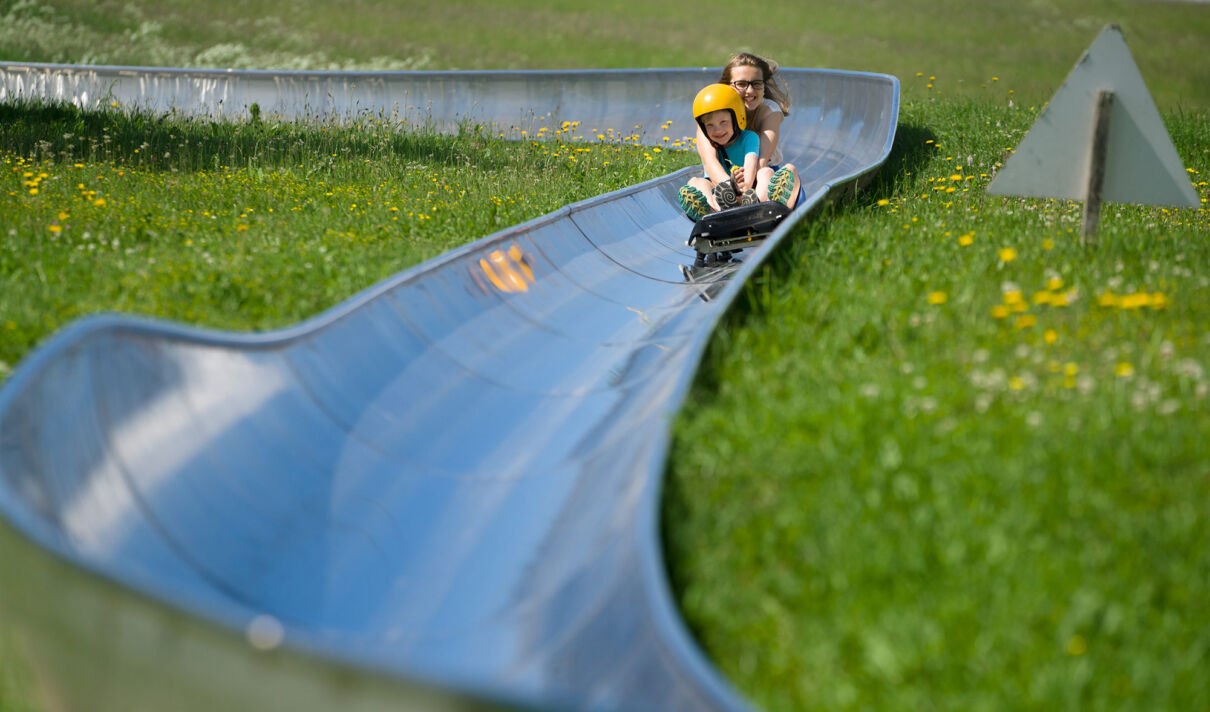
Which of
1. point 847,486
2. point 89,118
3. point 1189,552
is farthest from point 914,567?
point 89,118

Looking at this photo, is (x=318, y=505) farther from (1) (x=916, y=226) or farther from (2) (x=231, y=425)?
(1) (x=916, y=226)

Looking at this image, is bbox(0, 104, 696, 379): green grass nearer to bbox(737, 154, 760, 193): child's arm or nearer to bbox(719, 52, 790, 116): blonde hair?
bbox(737, 154, 760, 193): child's arm

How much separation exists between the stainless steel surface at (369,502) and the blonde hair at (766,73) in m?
2.79

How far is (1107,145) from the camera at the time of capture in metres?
5.38

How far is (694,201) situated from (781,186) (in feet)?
2.07

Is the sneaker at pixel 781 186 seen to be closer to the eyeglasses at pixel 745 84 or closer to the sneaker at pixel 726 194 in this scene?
the sneaker at pixel 726 194

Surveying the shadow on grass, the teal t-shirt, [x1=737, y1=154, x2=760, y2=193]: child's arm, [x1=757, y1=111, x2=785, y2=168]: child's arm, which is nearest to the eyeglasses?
[x1=757, y1=111, x2=785, y2=168]: child's arm

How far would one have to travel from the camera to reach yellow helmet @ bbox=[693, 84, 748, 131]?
25.4 ft

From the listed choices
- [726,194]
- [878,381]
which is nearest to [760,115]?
[726,194]

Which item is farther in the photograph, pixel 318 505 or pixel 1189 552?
pixel 318 505

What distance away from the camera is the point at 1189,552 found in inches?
110

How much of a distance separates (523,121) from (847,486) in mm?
13921

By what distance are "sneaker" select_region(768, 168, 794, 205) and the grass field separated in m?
0.38

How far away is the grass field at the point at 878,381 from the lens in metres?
2.50
